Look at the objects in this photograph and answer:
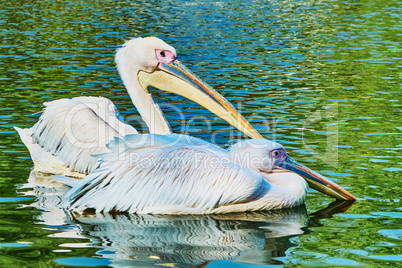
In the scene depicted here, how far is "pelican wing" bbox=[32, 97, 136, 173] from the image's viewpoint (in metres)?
6.18

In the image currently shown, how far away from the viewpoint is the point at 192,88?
640 centimetres

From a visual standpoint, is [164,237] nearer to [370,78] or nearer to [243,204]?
[243,204]

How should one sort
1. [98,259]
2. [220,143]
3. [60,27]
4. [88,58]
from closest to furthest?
[98,259], [220,143], [88,58], [60,27]

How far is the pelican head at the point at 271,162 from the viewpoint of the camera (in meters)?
5.49

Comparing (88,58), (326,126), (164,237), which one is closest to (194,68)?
(88,58)

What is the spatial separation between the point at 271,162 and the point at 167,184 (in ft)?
3.20

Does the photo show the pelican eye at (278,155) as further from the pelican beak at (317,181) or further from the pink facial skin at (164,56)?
the pink facial skin at (164,56)

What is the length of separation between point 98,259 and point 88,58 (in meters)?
10.1

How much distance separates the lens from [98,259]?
413cm

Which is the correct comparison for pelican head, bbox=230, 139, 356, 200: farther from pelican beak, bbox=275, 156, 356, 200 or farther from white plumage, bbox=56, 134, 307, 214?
white plumage, bbox=56, 134, 307, 214

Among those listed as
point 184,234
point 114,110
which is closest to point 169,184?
point 184,234

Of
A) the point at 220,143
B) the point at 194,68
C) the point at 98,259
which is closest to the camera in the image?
the point at 98,259

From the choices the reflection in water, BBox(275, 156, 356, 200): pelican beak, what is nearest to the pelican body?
BBox(275, 156, 356, 200): pelican beak

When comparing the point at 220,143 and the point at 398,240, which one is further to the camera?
the point at 220,143
